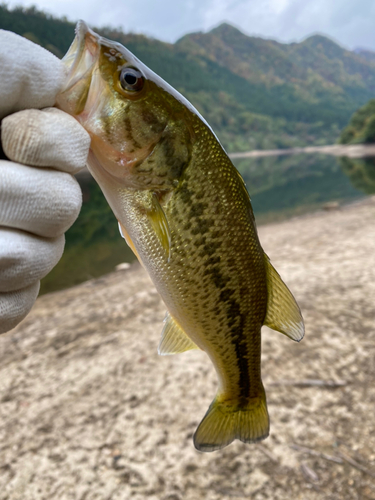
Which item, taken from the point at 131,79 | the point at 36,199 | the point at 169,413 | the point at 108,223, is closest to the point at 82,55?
the point at 131,79

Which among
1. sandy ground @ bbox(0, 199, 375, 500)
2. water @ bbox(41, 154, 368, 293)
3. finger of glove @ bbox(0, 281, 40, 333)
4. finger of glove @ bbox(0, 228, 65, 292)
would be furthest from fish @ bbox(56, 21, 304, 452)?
water @ bbox(41, 154, 368, 293)

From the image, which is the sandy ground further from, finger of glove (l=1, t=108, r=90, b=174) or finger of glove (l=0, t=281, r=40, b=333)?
finger of glove (l=1, t=108, r=90, b=174)

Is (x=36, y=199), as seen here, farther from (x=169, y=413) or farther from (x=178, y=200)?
(x=169, y=413)

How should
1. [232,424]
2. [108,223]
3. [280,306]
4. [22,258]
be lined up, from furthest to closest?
[108,223]
[232,424]
[280,306]
[22,258]

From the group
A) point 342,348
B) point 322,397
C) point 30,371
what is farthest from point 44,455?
point 342,348

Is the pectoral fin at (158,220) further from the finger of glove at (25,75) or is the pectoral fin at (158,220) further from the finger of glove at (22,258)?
the finger of glove at (25,75)
